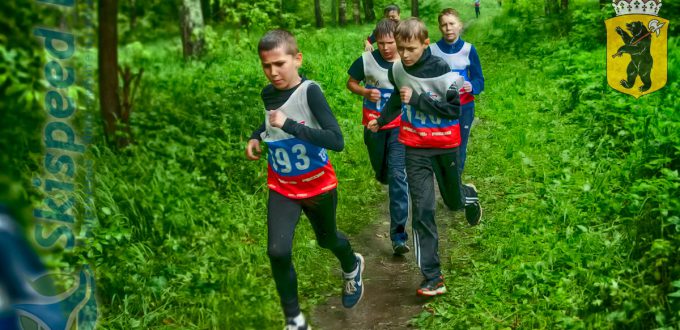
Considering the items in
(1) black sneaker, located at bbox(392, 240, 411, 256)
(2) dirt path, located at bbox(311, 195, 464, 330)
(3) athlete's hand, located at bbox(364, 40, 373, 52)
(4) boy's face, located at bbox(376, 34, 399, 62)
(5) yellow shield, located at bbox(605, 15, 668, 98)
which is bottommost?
(2) dirt path, located at bbox(311, 195, 464, 330)

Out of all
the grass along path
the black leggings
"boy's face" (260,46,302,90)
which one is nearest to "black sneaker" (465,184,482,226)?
the grass along path

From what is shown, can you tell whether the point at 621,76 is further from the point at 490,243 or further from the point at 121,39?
the point at 121,39


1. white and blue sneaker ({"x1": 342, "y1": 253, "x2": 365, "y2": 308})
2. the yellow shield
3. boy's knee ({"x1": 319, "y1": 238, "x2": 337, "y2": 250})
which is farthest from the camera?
the yellow shield

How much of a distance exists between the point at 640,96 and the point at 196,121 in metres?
5.71

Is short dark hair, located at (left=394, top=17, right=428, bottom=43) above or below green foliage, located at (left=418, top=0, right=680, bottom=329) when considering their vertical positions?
above

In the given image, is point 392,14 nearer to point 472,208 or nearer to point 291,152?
point 472,208

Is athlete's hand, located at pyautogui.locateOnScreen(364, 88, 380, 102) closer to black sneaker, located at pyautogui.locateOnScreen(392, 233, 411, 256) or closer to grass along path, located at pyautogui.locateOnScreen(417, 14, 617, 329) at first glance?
black sneaker, located at pyautogui.locateOnScreen(392, 233, 411, 256)

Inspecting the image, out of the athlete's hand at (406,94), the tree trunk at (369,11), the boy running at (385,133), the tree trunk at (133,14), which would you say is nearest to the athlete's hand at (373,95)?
the boy running at (385,133)

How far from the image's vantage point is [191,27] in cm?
1348

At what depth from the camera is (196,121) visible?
9031 mm

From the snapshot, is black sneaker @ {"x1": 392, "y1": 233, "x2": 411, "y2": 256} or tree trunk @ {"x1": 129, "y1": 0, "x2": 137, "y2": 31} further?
tree trunk @ {"x1": 129, "y1": 0, "x2": 137, "y2": 31}

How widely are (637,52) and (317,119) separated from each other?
5.33 metres

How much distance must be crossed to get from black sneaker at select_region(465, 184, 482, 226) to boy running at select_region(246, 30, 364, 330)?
2188 mm

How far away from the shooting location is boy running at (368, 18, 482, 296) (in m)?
5.26
